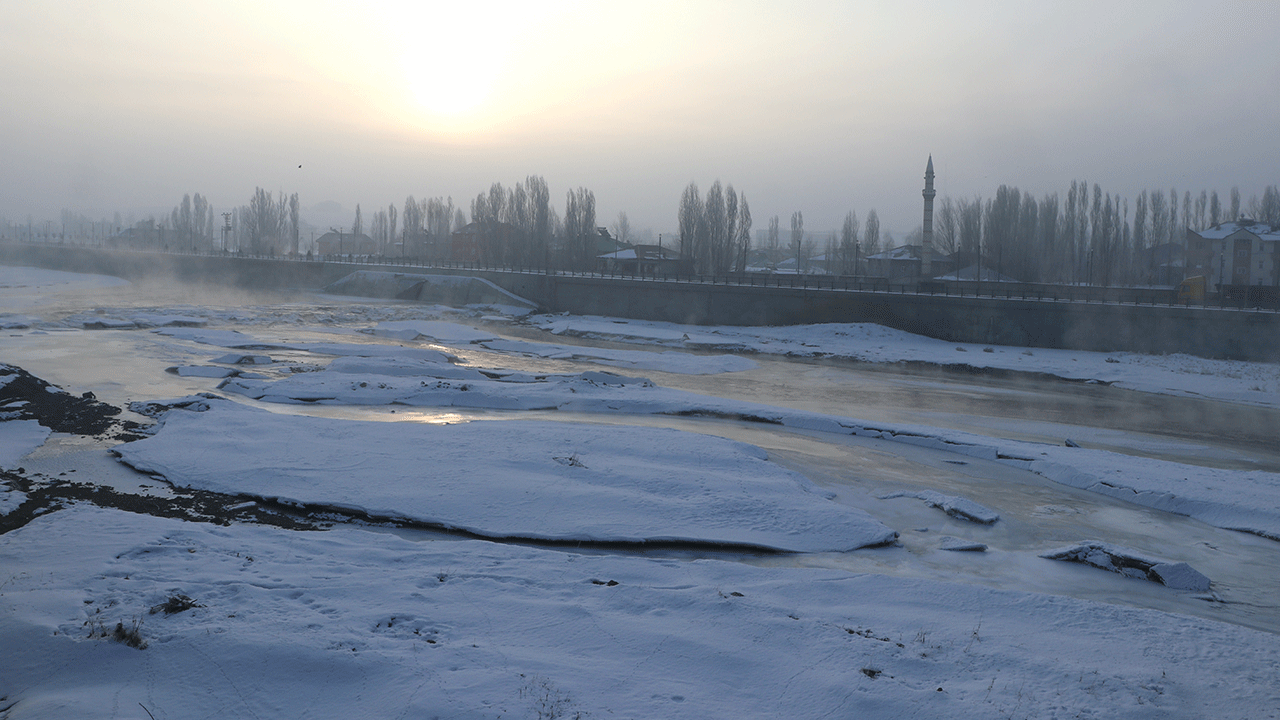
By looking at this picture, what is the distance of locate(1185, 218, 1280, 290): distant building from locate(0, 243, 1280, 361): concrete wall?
34614 mm

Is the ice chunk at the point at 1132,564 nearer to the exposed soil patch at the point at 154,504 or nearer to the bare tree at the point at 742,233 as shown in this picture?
the exposed soil patch at the point at 154,504

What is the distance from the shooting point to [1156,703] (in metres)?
7.36

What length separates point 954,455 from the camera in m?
19.0

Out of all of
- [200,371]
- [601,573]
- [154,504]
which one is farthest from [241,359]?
[601,573]

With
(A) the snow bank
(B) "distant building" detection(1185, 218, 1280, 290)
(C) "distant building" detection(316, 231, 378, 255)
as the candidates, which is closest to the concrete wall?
(B) "distant building" detection(1185, 218, 1280, 290)

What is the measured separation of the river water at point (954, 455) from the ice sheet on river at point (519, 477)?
868mm

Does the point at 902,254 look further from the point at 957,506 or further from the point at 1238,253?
the point at 957,506

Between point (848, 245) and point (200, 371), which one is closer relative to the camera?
point (200, 371)

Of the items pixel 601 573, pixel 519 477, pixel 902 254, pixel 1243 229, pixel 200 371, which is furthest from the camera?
pixel 902 254

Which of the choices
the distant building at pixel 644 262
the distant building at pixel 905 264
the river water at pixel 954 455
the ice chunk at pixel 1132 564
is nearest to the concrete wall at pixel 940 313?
the river water at pixel 954 455

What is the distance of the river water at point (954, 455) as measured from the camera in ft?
37.5

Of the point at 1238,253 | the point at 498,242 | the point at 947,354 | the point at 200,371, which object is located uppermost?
the point at 498,242

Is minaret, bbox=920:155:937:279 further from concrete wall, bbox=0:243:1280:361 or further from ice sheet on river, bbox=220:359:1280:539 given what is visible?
ice sheet on river, bbox=220:359:1280:539

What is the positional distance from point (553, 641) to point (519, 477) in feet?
21.9
